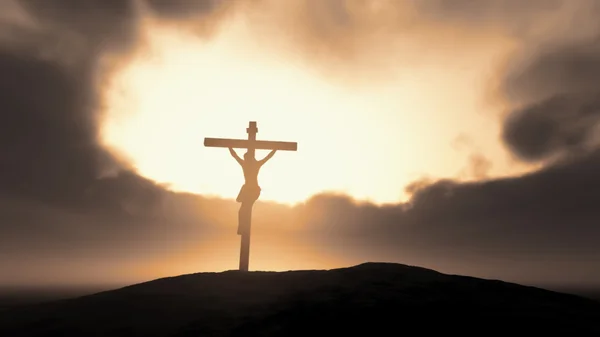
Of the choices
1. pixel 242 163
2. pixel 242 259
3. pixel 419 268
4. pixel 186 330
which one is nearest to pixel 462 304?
pixel 419 268

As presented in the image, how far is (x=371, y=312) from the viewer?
31.8ft

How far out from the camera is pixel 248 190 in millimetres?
15992

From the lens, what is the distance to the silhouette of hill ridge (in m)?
9.02

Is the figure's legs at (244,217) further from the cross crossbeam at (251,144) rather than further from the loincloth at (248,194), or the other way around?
the cross crossbeam at (251,144)

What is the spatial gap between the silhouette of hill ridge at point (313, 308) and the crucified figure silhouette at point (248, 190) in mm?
2983

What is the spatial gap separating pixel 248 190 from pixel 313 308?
6.61m

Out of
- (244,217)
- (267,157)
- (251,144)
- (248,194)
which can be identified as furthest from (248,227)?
(251,144)

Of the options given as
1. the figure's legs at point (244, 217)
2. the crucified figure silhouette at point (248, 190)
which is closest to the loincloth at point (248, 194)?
the crucified figure silhouette at point (248, 190)

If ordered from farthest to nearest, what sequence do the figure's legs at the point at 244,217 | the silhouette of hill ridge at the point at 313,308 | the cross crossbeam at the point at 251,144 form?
the cross crossbeam at the point at 251,144 → the figure's legs at the point at 244,217 → the silhouette of hill ridge at the point at 313,308

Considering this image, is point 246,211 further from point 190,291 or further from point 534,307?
point 534,307

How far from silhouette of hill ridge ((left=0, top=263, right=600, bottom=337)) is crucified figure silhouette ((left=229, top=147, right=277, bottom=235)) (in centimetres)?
298

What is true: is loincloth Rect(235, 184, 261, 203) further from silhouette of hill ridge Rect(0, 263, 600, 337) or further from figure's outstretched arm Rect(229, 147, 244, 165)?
silhouette of hill ridge Rect(0, 263, 600, 337)

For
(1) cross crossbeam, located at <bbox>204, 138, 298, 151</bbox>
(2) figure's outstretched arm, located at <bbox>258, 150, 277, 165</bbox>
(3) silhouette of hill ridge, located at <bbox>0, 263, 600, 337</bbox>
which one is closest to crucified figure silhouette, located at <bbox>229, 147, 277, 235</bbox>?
(2) figure's outstretched arm, located at <bbox>258, 150, 277, 165</bbox>

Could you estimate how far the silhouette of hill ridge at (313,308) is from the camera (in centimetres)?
902
